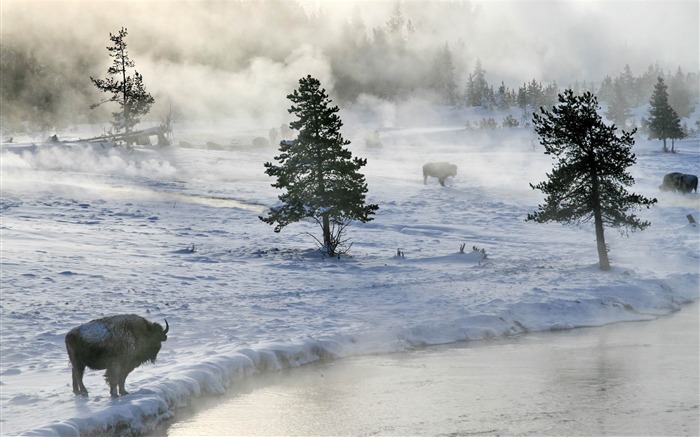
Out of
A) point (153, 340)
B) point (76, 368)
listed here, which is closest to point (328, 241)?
point (153, 340)

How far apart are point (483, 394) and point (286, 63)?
413 ft

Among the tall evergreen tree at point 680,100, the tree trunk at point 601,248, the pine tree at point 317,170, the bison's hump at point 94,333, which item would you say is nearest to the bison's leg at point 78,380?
the bison's hump at point 94,333

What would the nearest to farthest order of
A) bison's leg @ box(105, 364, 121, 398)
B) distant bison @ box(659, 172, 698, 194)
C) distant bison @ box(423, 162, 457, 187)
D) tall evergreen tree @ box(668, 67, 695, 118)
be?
1. bison's leg @ box(105, 364, 121, 398)
2. distant bison @ box(659, 172, 698, 194)
3. distant bison @ box(423, 162, 457, 187)
4. tall evergreen tree @ box(668, 67, 695, 118)

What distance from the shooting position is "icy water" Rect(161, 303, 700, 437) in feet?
38.3

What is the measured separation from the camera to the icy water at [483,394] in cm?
1168

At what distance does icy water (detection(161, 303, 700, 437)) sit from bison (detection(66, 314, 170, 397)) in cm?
126

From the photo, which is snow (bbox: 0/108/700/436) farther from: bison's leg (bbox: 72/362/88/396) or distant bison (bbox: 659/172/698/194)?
distant bison (bbox: 659/172/698/194)

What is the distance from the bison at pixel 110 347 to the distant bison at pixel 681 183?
40.8 m

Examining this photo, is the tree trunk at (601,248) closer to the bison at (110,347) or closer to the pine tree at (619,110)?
the bison at (110,347)

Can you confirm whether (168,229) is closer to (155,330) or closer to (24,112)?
(155,330)

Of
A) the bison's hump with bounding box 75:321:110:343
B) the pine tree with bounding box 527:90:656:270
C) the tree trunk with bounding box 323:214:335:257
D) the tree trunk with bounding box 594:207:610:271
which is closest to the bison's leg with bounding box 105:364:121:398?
the bison's hump with bounding box 75:321:110:343

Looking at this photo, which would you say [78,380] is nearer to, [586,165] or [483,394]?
[483,394]

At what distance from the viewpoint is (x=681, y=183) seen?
152ft

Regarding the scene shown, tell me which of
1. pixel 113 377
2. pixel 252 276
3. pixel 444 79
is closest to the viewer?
pixel 113 377
